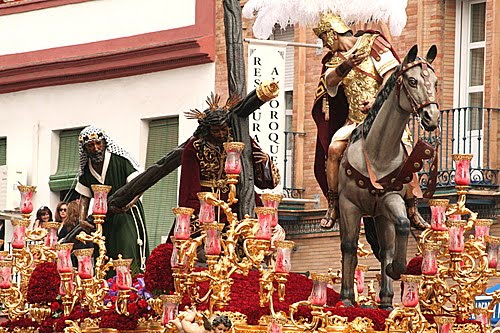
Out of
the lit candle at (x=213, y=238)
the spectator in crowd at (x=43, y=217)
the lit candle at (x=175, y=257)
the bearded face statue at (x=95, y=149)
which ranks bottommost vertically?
the lit candle at (x=175, y=257)

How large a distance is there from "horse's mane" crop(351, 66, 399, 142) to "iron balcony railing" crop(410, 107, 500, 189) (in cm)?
870

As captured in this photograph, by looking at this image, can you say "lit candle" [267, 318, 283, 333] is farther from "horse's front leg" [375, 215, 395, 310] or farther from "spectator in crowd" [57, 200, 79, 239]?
"spectator in crowd" [57, 200, 79, 239]

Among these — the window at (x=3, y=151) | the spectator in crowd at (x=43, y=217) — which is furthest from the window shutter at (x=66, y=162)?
the spectator in crowd at (x=43, y=217)

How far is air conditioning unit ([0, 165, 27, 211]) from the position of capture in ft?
97.6

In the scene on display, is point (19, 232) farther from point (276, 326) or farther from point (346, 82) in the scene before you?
point (276, 326)

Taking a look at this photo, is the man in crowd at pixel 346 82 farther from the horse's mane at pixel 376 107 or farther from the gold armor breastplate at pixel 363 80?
the horse's mane at pixel 376 107

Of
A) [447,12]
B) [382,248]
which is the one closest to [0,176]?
[447,12]

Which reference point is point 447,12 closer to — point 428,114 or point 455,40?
point 455,40

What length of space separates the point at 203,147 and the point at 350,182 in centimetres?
175

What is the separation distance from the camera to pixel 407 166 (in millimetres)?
15102

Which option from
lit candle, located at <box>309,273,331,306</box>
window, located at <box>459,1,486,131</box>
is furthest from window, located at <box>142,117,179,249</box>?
lit candle, located at <box>309,273,331,306</box>

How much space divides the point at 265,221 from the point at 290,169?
41.9ft

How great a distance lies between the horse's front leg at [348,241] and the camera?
1549cm

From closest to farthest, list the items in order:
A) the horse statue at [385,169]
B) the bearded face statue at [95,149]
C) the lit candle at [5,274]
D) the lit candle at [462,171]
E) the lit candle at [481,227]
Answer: the horse statue at [385,169] < the lit candle at [462,171] < the lit candle at [481,227] < the lit candle at [5,274] < the bearded face statue at [95,149]
